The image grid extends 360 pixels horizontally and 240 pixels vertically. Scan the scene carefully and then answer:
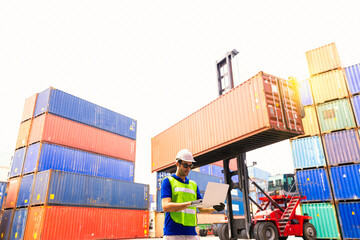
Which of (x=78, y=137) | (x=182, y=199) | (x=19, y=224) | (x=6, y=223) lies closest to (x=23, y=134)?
(x=78, y=137)

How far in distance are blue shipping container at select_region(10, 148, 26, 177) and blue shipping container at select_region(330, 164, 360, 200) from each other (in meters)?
20.4

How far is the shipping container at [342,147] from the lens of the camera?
506 inches

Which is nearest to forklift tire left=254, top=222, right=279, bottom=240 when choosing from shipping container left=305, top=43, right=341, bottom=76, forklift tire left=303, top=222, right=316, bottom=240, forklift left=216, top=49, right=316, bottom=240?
forklift left=216, top=49, right=316, bottom=240

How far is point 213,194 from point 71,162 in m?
19.2

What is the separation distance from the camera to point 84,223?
18.2m

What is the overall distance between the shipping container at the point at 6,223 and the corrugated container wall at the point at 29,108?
720 centimetres

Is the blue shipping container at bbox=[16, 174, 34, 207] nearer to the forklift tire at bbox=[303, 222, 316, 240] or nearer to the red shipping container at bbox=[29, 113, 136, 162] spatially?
the red shipping container at bbox=[29, 113, 136, 162]

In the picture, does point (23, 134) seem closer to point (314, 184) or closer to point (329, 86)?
point (314, 184)

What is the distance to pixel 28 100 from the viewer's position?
71.8 feet

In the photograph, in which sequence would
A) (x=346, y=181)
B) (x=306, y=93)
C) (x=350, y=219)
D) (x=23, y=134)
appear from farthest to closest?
(x=23, y=134)
(x=306, y=93)
(x=346, y=181)
(x=350, y=219)

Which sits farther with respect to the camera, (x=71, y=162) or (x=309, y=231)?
(x=71, y=162)

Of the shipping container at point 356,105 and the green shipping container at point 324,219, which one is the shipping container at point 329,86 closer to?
the shipping container at point 356,105

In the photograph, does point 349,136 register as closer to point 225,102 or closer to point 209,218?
point 225,102

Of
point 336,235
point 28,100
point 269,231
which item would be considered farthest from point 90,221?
point 336,235
